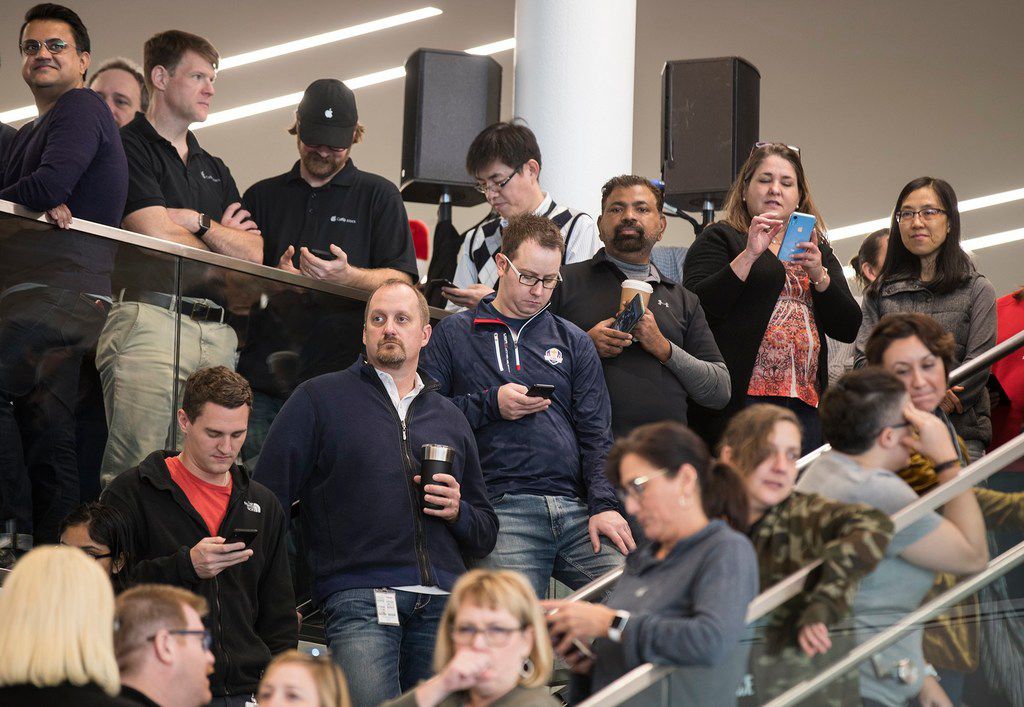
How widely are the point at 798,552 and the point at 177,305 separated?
2.62m

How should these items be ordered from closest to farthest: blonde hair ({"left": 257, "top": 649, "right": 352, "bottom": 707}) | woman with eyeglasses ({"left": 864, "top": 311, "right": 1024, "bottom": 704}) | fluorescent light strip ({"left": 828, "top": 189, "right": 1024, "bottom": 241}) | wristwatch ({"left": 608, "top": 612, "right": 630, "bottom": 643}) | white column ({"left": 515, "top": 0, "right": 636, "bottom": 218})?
wristwatch ({"left": 608, "top": 612, "right": 630, "bottom": 643}) < blonde hair ({"left": 257, "top": 649, "right": 352, "bottom": 707}) < woman with eyeglasses ({"left": 864, "top": 311, "right": 1024, "bottom": 704}) < white column ({"left": 515, "top": 0, "right": 636, "bottom": 218}) < fluorescent light strip ({"left": 828, "top": 189, "right": 1024, "bottom": 241})

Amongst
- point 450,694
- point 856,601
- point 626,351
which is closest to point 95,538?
point 450,694

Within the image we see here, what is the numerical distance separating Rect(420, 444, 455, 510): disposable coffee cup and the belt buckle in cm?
133

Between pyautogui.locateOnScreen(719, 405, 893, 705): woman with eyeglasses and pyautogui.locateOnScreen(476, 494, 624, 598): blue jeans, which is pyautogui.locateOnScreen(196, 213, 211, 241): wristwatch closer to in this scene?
pyautogui.locateOnScreen(476, 494, 624, 598): blue jeans

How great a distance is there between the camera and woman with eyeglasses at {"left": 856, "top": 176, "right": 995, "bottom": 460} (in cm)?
477

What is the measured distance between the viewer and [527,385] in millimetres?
4547

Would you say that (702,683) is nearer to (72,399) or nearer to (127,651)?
(127,651)

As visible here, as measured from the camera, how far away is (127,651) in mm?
3133

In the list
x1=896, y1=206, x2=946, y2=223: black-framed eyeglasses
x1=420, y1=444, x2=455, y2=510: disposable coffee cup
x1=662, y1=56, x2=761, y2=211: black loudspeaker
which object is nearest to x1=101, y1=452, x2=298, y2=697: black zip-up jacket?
x1=420, y1=444, x2=455, y2=510: disposable coffee cup

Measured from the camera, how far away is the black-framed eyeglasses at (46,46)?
4883 millimetres

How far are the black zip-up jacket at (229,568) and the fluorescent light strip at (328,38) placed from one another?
27.5 ft

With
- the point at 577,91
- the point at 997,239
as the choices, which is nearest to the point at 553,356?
the point at 577,91

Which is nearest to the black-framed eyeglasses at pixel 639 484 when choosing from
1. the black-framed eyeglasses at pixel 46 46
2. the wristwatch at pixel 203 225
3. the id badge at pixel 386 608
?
the id badge at pixel 386 608

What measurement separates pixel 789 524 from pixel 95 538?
198cm
